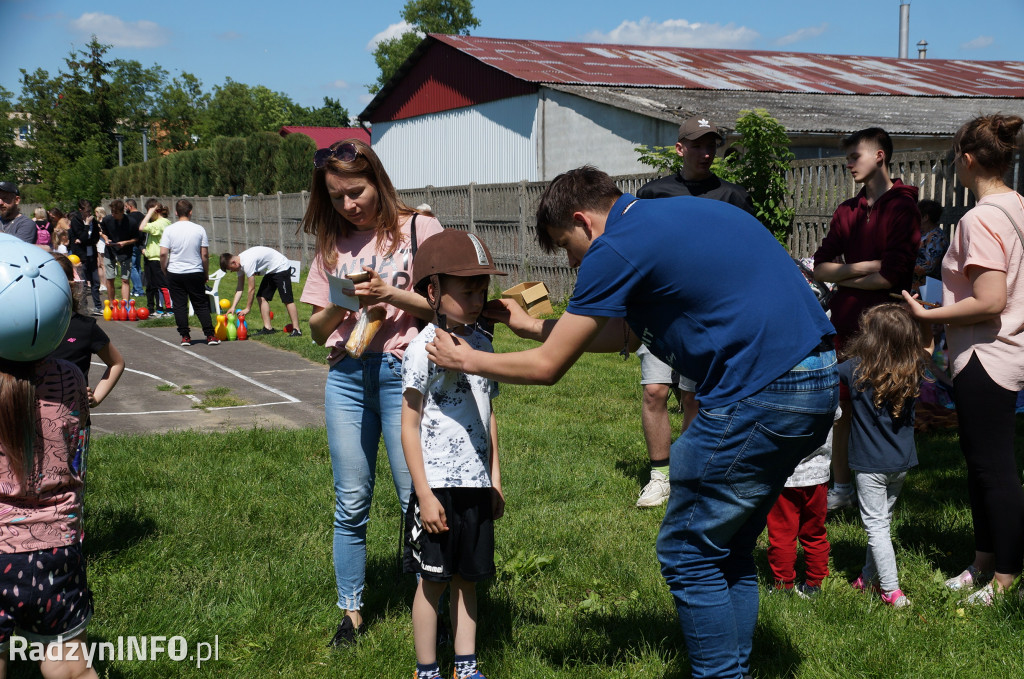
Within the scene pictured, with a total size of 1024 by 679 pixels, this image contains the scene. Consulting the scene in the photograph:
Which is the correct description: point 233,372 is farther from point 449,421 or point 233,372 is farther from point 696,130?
point 449,421

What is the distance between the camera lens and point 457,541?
3.27 metres

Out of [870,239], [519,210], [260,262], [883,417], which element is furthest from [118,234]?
[883,417]

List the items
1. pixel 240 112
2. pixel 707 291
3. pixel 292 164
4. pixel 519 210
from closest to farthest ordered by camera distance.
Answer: pixel 707 291
pixel 519 210
pixel 292 164
pixel 240 112

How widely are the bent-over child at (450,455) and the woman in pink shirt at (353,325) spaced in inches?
11.6

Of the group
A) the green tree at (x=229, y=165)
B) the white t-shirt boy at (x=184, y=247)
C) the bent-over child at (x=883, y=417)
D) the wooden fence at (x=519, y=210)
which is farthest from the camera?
the green tree at (x=229, y=165)

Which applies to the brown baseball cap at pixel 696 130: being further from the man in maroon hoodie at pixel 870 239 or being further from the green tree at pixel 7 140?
the green tree at pixel 7 140

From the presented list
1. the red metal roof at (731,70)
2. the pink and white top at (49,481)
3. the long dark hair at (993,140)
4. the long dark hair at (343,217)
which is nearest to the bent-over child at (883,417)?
the long dark hair at (993,140)

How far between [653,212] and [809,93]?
22433 millimetres

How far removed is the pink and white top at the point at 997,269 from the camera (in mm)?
3809

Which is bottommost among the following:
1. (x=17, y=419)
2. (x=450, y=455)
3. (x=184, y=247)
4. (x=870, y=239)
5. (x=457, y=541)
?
Result: (x=457, y=541)

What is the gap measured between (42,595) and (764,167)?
31.1 ft

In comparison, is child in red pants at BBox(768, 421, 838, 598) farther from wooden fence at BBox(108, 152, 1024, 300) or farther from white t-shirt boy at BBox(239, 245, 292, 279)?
white t-shirt boy at BBox(239, 245, 292, 279)

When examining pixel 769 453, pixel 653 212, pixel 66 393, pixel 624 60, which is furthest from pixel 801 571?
pixel 624 60

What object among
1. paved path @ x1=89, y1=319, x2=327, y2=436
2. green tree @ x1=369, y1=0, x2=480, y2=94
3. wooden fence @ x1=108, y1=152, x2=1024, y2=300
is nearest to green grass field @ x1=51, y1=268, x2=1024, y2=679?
paved path @ x1=89, y1=319, x2=327, y2=436
